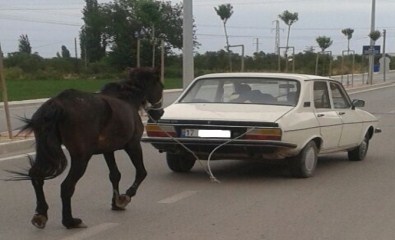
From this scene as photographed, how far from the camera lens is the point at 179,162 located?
1068 cm

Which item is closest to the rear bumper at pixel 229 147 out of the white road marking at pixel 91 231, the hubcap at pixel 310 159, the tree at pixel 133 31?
the hubcap at pixel 310 159

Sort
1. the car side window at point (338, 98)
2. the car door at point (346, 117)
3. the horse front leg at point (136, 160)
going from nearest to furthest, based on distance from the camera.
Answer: the horse front leg at point (136, 160) < the car door at point (346, 117) < the car side window at point (338, 98)

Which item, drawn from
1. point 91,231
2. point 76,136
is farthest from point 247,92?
point 91,231

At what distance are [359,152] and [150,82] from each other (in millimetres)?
5031

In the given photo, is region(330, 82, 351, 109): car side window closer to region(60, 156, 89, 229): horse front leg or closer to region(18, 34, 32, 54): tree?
region(60, 156, 89, 229): horse front leg

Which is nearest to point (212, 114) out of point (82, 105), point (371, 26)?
point (82, 105)

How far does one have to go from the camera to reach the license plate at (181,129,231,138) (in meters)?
9.62

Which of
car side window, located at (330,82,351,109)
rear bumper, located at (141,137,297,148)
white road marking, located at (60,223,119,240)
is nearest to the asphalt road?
white road marking, located at (60,223,119,240)

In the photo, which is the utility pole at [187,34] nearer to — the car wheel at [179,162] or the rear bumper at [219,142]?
the car wheel at [179,162]

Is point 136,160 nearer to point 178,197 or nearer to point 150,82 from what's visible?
point 150,82

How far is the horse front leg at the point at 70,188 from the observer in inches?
272

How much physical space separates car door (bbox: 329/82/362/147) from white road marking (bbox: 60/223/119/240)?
4983mm

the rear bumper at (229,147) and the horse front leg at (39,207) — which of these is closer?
the horse front leg at (39,207)

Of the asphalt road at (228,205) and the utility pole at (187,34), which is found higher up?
the utility pole at (187,34)
